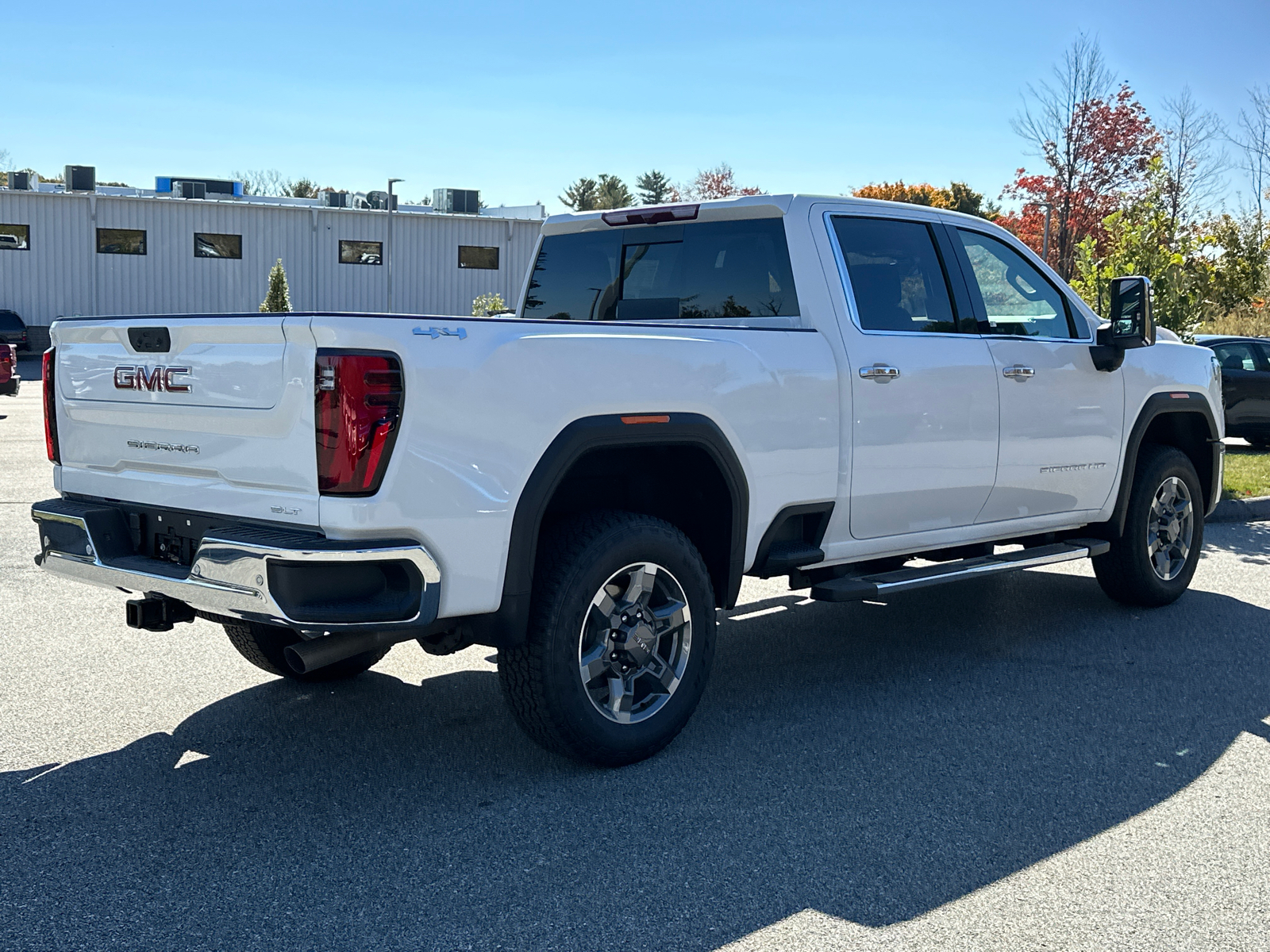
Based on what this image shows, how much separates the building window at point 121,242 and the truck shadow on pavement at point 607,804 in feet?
113

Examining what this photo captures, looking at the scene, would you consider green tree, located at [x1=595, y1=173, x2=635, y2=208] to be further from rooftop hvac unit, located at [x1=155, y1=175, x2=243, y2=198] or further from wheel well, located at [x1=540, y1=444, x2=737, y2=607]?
wheel well, located at [x1=540, y1=444, x2=737, y2=607]

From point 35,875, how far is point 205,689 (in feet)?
6.30

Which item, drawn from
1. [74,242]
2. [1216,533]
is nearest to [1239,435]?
[1216,533]

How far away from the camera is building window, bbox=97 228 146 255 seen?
36.3 metres

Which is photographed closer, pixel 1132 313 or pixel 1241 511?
pixel 1132 313

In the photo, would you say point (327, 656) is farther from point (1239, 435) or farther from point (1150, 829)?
point (1239, 435)

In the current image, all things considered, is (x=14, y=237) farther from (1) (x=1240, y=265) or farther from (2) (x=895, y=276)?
(2) (x=895, y=276)

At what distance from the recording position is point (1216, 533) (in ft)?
34.3

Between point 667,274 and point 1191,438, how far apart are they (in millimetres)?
3678

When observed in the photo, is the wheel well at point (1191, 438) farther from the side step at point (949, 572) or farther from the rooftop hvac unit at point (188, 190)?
the rooftop hvac unit at point (188, 190)

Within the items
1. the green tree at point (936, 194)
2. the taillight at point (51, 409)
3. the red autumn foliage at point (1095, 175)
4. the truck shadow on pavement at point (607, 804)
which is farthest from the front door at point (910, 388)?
the green tree at point (936, 194)

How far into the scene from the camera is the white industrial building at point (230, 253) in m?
35.8

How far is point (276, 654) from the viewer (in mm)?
5352

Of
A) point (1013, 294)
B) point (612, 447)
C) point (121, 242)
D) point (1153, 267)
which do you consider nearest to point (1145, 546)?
point (1013, 294)
